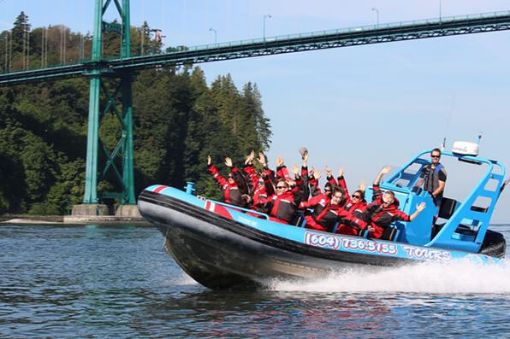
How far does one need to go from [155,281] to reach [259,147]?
272 feet

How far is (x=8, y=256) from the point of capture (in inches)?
1044

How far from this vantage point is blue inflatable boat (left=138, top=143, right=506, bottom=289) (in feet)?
48.9

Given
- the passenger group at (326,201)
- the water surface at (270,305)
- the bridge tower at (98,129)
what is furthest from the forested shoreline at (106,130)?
the passenger group at (326,201)

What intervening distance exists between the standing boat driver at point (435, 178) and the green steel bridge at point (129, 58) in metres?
50.0

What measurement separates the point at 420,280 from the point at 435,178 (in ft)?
5.53

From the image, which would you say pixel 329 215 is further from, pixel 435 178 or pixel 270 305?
pixel 435 178

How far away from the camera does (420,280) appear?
1617 cm

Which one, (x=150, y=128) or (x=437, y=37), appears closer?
(x=437, y=37)

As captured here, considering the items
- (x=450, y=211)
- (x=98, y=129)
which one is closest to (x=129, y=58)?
(x=98, y=129)

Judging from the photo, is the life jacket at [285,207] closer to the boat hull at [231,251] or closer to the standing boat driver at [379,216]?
the boat hull at [231,251]

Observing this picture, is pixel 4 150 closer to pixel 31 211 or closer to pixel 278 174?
pixel 31 211

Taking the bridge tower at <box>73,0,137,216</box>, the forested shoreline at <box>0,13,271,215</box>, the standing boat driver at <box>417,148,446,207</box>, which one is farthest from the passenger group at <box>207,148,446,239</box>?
the forested shoreline at <box>0,13,271,215</box>

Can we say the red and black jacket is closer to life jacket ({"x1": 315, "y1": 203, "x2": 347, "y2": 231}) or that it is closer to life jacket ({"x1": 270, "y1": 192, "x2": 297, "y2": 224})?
life jacket ({"x1": 315, "y1": 203, "x2": 347, "y2": 231})

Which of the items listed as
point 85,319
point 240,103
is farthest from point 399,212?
point 240,103
